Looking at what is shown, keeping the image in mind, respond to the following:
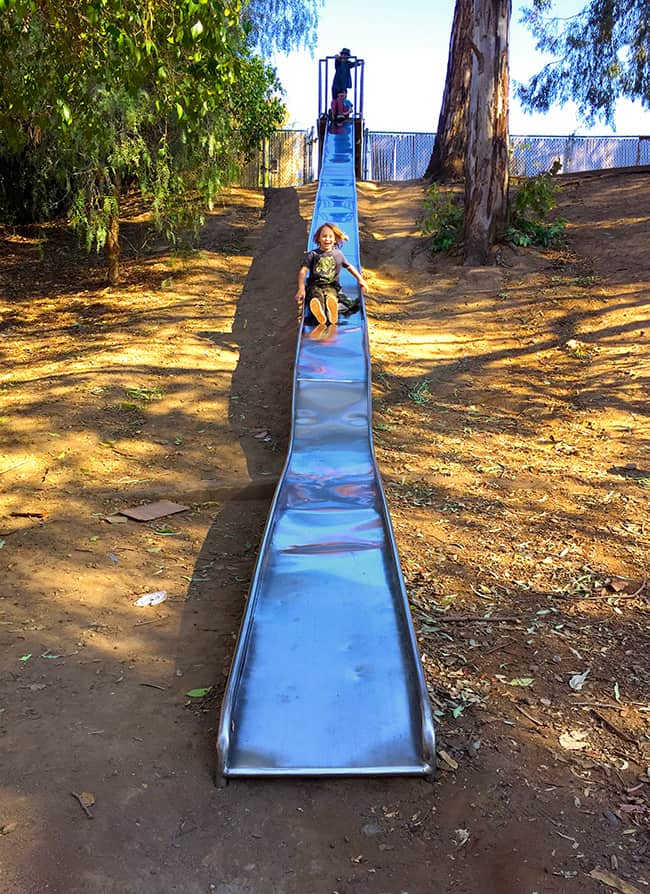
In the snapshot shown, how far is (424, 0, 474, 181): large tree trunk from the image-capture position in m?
15.4

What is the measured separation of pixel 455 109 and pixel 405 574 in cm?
1288

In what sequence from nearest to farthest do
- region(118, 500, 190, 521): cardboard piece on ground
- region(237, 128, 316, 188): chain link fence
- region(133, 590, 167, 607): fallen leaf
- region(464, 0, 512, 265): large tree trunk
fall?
region(133, 590, 167, 607): fallen leaf
region(118, 500, 190, 521): cardboard piece on ground
region(464, 0, 512, 265): large tree trunk
region(237, 128, 316, 188): chain link fence

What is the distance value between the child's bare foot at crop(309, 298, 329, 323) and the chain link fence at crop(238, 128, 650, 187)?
13.2 meters

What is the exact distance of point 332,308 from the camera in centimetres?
920

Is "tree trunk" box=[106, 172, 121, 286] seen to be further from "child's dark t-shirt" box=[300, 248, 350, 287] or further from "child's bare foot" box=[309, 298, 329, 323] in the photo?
"child's bare foot" box=[309, 298, 329, 323]

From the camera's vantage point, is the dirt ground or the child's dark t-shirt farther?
the child's dark t-shirt

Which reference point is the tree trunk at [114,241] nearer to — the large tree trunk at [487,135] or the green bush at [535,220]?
the large tree trunk at [487,135]

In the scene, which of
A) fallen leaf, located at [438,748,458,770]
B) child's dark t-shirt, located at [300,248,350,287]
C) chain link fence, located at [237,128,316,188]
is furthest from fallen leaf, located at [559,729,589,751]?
chain link fence, located at [237,128,316,188]

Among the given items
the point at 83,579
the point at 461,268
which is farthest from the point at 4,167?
the point at 83,579

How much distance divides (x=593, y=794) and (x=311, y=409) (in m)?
4.55

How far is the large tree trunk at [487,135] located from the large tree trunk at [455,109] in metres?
4.01

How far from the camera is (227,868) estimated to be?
2969 mm

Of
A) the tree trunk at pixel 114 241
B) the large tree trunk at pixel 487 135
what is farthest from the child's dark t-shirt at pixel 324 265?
the tree trunk at pixel 114 241

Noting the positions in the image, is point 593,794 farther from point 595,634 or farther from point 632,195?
point 632,195
